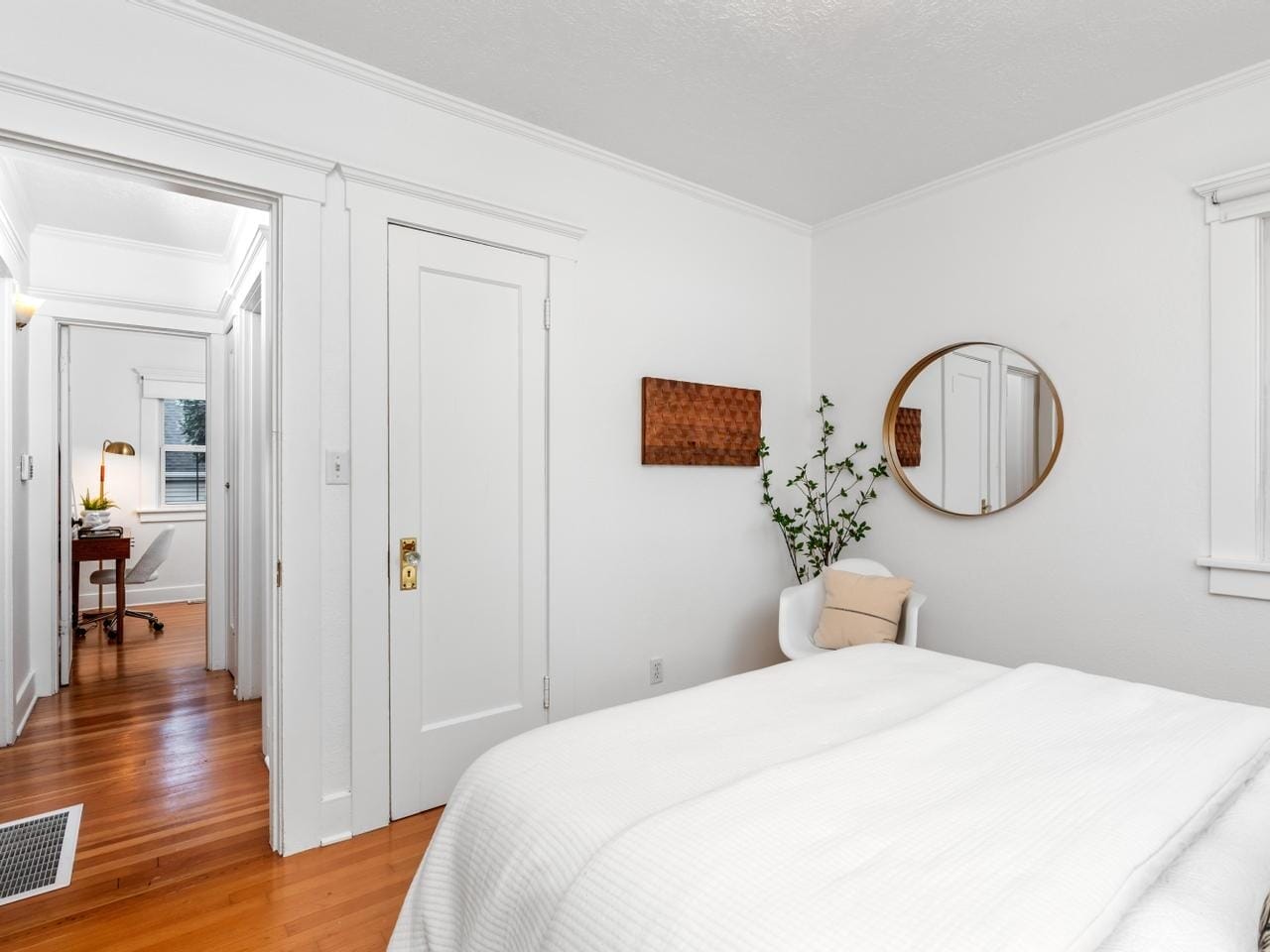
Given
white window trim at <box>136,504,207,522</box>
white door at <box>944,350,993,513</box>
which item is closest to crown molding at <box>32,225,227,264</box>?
white window trim at <box>136,504,207,522</box>

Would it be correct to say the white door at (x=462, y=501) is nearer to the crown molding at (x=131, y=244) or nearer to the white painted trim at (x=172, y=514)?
the crown molding at (x=131, y=244)

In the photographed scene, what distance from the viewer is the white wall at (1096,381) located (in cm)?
243

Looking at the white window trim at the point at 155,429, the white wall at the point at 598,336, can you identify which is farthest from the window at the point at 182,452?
the white wall at the point at 598,336

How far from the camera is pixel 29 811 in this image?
2.45 metres

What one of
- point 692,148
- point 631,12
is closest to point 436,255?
point 631,12

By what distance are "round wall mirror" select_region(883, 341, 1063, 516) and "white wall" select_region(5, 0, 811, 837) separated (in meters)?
0.60

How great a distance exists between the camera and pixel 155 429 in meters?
6.47

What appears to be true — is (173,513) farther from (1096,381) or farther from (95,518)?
(1096,381)

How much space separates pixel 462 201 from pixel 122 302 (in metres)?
2.49

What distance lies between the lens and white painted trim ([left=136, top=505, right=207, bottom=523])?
640 centimetres

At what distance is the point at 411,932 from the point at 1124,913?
3.89ft

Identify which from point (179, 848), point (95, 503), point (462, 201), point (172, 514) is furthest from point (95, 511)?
point (462, 201)

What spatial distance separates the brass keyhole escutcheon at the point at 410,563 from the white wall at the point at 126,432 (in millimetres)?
4760

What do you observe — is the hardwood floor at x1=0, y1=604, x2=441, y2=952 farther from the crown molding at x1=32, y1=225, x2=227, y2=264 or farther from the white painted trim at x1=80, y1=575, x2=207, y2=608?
the white painted trim at x1=80, y1=575, x2=207, y2=608
